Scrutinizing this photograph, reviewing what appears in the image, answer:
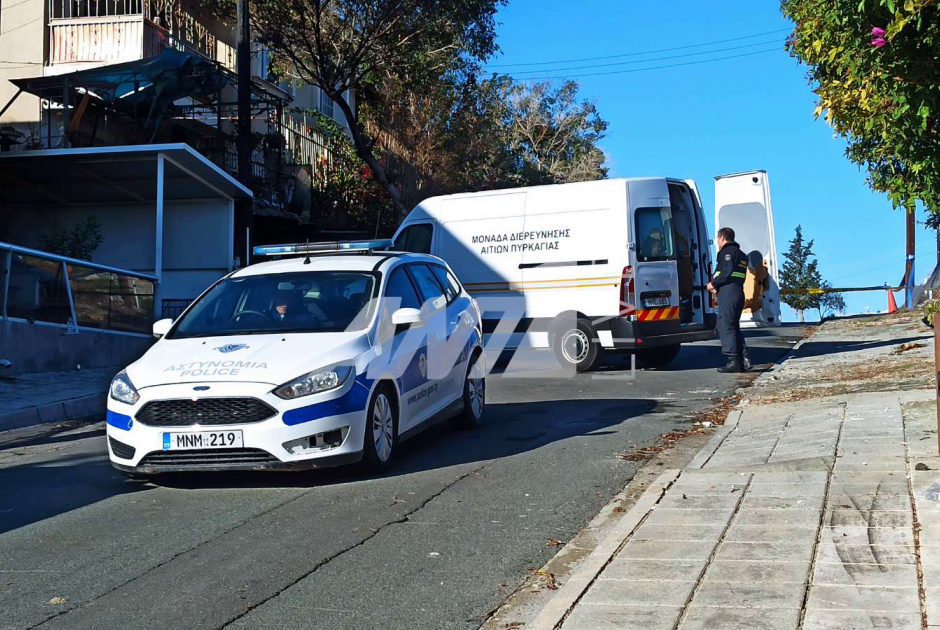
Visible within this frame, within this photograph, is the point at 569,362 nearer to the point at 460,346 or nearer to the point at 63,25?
the point at 460,346

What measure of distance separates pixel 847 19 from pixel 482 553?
5.04 meters

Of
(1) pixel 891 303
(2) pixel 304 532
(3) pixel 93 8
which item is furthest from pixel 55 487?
(1) pixel 891 303

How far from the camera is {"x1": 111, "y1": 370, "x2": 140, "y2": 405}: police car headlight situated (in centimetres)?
705

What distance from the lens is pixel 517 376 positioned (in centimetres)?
1477

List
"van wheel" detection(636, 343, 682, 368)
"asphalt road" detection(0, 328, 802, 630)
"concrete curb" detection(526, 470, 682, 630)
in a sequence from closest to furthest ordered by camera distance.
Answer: "concrete curb" detection(526, 470, 682, 630)
"asphalt road" detection(0, 328, 802, 630)
"van wheel" detection(636, 343, 682, 368)

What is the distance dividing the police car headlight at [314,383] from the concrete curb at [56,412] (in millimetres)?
5196

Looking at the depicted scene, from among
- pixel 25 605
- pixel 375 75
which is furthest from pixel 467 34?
pixel 25 605

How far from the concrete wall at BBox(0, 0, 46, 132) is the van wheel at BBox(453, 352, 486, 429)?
60.0 feet

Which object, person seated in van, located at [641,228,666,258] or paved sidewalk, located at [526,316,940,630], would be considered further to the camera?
person seated in van, located at [641,228,666,258]

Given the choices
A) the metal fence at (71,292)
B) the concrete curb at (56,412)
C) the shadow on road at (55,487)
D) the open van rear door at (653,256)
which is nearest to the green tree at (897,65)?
the open van rear door at (653,256)

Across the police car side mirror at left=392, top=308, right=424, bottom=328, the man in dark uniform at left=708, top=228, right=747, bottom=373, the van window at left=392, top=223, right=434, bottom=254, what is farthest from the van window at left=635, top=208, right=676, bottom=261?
the police car side mirror at left=392, top=308, right=424, bottom=328

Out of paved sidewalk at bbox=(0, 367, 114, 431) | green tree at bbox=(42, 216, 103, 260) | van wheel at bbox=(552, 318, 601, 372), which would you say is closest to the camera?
paved sidewalk at bbox=(0, 367, 114, 431)

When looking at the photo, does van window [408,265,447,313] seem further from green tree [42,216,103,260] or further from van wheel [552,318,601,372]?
green tree [42,216,103,260]

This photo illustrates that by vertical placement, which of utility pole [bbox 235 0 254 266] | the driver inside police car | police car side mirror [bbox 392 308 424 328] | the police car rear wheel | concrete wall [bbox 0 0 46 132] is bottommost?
the police car rear wheel
